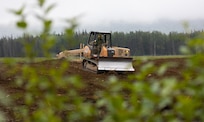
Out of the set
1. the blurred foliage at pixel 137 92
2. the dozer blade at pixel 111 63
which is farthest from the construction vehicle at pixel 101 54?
the blurred foliage at pixel 137 92

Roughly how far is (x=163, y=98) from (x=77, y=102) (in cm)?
42

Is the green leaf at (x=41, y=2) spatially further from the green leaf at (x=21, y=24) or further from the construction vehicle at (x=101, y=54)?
the construction vehicle at (x=101, y=54)

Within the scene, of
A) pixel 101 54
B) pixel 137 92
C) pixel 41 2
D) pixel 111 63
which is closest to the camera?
pixel 137 92

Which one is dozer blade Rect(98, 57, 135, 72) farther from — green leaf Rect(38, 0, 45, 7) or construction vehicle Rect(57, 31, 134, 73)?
green leaf Rect(38, 0, 45, 7)

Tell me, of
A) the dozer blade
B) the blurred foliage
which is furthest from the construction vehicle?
the blurred foliage

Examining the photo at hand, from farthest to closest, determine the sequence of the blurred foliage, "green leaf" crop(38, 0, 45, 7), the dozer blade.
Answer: the dozer blade → "green leaf" crop(38, 0, 45, 7) → the blurred foliage

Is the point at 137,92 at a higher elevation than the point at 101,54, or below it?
higher

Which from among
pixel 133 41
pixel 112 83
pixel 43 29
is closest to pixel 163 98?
pixel 112 83

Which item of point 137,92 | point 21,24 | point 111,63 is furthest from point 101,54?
point 137,92

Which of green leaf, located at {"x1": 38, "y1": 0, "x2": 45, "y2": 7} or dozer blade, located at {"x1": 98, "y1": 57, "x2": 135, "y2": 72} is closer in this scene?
green leaf, located at {"x1": 38, "y1": 0, "x2": 45, "y2": 7}

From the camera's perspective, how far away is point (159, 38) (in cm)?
11538

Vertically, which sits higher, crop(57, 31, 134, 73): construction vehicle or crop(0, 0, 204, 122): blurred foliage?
crop(0, 0, 204, 122): blurred foliage

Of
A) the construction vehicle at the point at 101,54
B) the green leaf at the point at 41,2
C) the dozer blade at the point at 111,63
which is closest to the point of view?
the green leaf at the point at 41,2

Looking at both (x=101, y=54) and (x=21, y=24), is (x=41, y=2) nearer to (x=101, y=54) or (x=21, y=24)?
(x=21, y=24)
